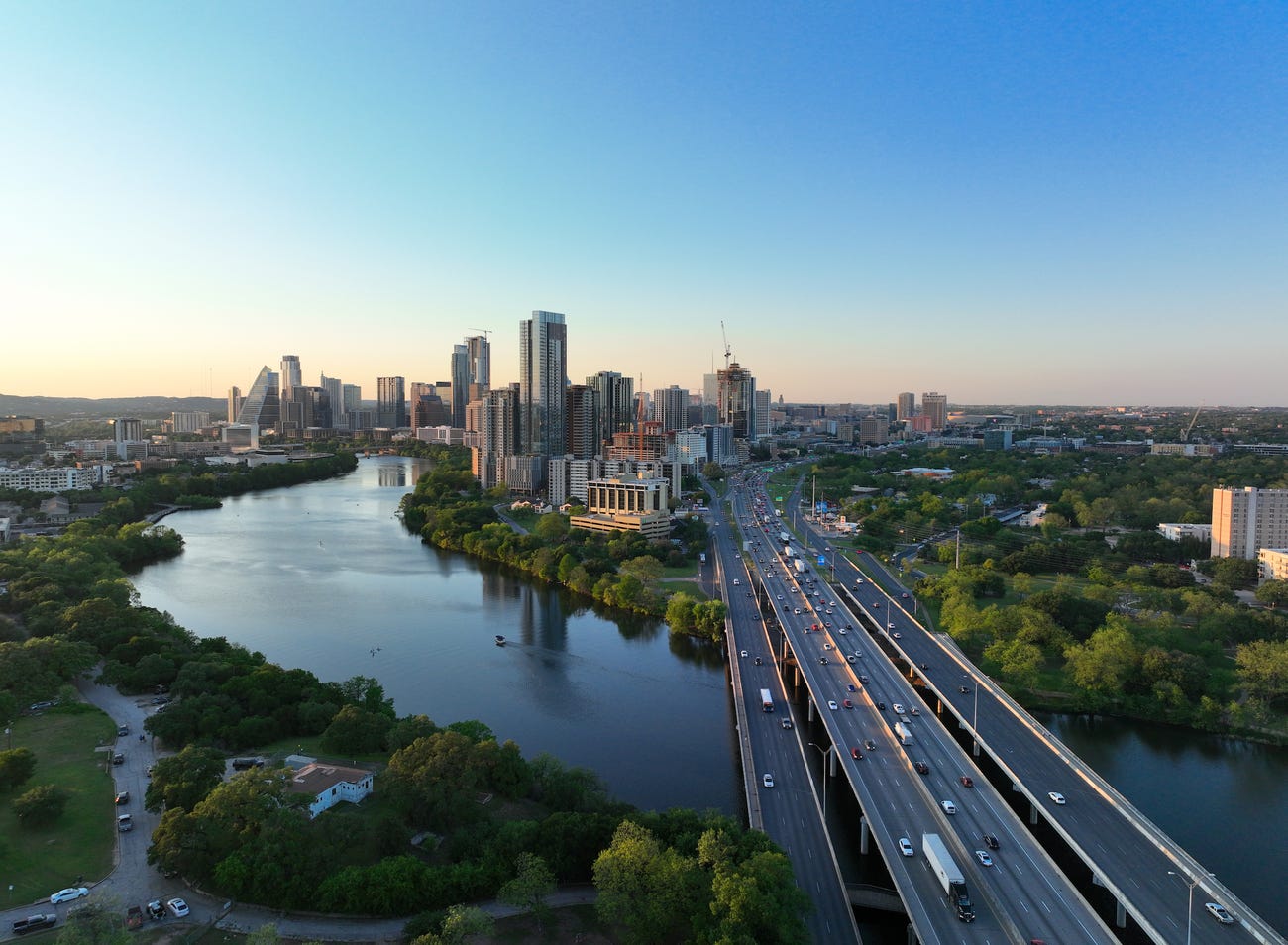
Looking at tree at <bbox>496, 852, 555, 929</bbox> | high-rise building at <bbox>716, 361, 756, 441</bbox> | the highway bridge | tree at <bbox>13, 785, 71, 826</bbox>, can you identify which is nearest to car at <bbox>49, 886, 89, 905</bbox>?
tree at <bbox>13, 785, 71, 826</bbox>

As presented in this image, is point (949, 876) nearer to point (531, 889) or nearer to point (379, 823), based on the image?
point (531, 889)

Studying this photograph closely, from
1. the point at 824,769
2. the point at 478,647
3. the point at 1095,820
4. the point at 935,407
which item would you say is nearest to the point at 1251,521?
the point at 1095,820

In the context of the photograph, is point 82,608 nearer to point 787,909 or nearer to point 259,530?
point 787,909

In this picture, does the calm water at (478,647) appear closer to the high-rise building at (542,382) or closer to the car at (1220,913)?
the car at (1220,913)

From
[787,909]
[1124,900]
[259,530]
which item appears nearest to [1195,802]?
[1124,900]

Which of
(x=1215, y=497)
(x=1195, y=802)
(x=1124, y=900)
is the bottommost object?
(x=1195, y=802)

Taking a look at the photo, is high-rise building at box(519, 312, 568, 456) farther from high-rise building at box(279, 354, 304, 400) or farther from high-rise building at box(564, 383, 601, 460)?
high-rise building at box(279, 354, 304, 400)

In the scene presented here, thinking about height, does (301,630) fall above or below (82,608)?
below
